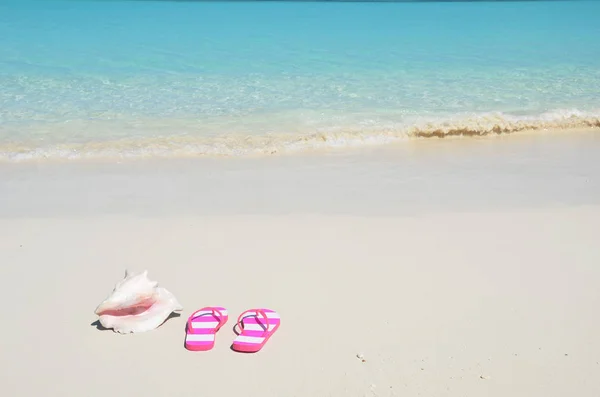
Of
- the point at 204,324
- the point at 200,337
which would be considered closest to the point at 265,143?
the point at 204,324

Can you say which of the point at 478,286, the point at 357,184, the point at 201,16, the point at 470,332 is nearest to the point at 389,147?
the point at 357,184

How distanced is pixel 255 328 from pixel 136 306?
26.0 inches

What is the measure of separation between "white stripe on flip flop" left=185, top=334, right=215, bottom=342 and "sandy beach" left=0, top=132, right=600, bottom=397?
7 cm

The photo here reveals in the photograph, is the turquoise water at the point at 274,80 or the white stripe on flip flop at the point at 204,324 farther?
the turquoise water at the point at 274,80

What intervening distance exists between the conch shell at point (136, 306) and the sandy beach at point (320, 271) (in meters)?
0.06

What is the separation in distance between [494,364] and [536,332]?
1.25 feet

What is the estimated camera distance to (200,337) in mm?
3164

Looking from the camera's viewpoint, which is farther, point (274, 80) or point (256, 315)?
point (274, 80)

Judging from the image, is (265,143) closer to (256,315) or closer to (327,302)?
(327,302)

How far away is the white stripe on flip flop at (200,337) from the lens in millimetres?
3146

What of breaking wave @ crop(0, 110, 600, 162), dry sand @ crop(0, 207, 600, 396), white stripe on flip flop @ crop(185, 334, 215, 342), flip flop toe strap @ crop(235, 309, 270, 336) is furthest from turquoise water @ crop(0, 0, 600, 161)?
white stripe on flip flop @ crop(185, 334, 215, 342)

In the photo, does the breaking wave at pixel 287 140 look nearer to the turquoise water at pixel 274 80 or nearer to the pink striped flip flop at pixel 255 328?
the turquoise water at pixel 274 80

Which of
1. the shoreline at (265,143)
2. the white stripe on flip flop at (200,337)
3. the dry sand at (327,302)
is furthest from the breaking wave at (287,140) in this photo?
the white stripe on flip flop at (200,337)

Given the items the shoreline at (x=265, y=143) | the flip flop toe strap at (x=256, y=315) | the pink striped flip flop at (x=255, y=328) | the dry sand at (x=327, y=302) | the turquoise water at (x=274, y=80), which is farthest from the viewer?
the turquoise water at (x=274, y=80)
